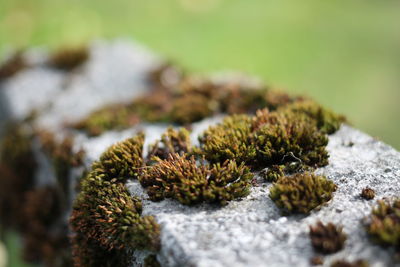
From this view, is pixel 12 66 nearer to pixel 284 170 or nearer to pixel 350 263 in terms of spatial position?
pixel 284 170

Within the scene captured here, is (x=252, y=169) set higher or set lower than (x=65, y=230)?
higher

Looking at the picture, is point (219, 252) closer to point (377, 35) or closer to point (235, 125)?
point (235, 125)

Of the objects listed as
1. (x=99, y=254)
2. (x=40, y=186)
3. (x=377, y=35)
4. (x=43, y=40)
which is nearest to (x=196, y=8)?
(x=43, y=40)

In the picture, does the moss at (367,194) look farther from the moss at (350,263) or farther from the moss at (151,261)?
the moss at (151,261)

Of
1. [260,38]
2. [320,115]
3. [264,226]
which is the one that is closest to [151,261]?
[264,226]

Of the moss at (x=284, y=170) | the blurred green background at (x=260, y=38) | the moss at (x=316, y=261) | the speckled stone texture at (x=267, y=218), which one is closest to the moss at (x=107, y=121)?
the speckled stone texture at (x=267, y=218)
